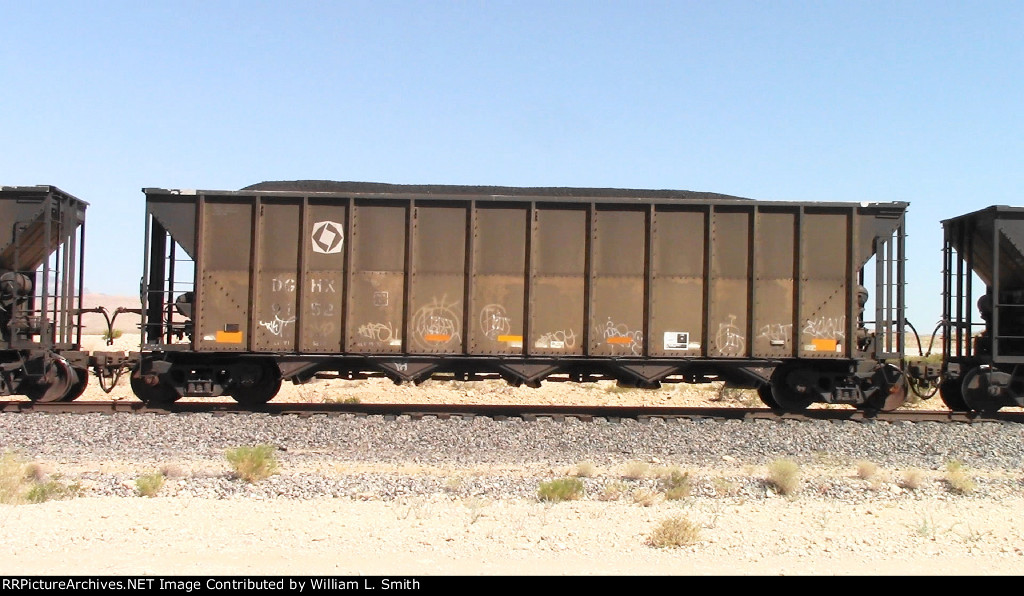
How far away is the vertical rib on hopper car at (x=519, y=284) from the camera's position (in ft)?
40.3

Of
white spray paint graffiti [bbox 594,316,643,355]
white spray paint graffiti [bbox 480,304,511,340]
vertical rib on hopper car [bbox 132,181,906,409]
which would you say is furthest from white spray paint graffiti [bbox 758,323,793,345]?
white spray paint graffiti [bbox 480,304,511,340]

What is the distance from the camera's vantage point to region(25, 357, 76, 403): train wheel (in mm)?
12859

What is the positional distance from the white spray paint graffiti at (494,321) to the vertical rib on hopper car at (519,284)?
0.03 meters

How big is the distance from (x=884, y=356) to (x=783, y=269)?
2064 millimetres

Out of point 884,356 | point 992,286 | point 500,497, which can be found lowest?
point 500,497

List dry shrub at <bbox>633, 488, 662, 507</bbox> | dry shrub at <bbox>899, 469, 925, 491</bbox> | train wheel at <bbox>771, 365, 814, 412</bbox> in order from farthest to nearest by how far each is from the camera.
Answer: train wheel at <bbox>771, 365, 814, 412</bbox> < dry shrub at <bbox>899, 469, 925, 491</bbox> < dry shrub at <bbox>633, 488, 662, 507</bbox>

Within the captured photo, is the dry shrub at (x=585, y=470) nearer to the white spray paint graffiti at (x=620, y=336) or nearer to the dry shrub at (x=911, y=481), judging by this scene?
the dry shrub at (x=911, y=481)

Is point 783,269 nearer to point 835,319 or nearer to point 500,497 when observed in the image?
point 835,319

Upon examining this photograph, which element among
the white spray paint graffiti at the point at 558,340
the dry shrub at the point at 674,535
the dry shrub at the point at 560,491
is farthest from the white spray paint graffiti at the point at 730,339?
the dry shrub at the point at 674,535

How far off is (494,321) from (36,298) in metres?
7.80

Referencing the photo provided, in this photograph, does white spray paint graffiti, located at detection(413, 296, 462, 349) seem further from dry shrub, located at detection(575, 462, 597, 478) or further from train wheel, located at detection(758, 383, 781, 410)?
train wheel, located at detection(758, 383, 781, 410)

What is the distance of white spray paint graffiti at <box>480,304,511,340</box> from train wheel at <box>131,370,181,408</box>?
5.23 meters

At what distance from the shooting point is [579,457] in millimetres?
9602
